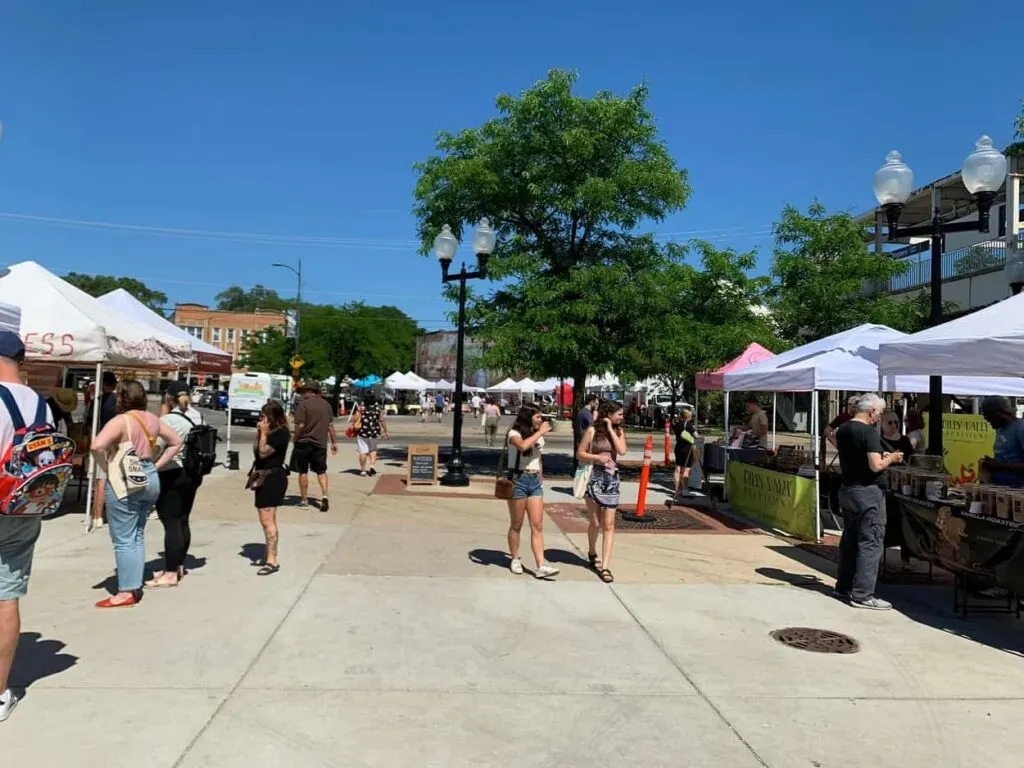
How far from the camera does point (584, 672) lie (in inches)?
196

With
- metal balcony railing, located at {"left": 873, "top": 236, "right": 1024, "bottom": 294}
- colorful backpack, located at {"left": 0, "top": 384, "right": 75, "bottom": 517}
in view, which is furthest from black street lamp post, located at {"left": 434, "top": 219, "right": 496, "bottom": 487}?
metal balcony railing, located at {"left": 873, "top": 236, "right": 1024, "bottom": 294}

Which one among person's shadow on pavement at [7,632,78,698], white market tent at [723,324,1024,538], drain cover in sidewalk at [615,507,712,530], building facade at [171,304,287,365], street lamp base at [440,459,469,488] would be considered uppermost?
building facade at [171,304,287,365]

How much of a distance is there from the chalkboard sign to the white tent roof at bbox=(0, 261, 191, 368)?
495cm

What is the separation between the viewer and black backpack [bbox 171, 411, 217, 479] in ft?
22.6

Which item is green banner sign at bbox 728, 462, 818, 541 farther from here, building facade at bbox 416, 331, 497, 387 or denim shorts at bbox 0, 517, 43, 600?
building facade at bbox 416, 331, 497, 387

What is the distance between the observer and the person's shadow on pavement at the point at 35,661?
446 cm

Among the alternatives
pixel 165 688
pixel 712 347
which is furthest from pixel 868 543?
pixel 712 347

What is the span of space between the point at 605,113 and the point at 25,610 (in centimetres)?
1397

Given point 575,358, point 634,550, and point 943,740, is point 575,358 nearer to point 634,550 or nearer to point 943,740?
point 634,550

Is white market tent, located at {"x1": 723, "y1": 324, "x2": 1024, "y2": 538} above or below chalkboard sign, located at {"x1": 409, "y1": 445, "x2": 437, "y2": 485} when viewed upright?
above

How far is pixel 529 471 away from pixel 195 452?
299 centimetres

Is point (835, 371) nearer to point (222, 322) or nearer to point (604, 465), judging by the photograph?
point (604, 465)

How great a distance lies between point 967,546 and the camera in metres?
6.41

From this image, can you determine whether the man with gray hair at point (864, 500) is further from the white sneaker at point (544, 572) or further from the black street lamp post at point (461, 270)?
the black street lamp post at point (461, 270)
